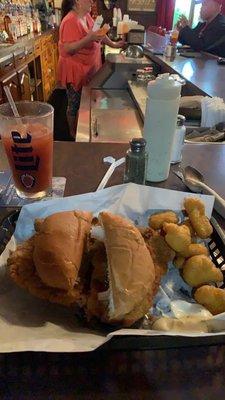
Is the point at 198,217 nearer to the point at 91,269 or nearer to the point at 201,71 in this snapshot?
the point at 91,269

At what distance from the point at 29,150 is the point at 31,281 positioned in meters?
0.35

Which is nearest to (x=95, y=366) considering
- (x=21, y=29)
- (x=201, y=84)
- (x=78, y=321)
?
(x=78, y=321)

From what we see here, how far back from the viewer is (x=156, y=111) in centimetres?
81

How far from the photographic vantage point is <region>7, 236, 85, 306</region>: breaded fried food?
1.56ft

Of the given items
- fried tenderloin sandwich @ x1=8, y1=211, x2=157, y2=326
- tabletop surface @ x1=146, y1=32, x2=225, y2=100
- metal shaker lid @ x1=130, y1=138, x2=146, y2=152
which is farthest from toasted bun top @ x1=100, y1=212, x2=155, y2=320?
tabletop surface @ x1=146, y1=32, x2=225, y2=100

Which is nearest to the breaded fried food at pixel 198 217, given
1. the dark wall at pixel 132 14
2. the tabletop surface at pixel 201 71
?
the tabletop surface at pixel 201 71

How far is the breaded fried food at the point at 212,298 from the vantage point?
49 centimetres

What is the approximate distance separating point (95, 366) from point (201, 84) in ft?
6.20

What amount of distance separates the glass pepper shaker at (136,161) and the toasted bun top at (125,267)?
31 centimetres

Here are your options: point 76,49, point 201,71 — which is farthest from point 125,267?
point 76,49

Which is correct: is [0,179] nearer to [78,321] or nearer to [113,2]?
[78,321]

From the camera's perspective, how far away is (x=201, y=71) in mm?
2496

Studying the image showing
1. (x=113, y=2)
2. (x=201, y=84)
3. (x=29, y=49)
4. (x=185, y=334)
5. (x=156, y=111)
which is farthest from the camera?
(x=113, y=2)

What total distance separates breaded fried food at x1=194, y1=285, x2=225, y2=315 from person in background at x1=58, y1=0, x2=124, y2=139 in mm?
2537
